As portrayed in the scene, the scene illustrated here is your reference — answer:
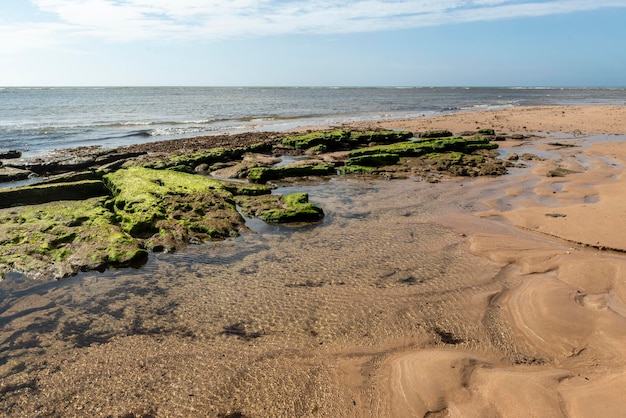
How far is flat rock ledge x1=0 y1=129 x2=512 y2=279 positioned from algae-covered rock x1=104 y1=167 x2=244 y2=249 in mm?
26

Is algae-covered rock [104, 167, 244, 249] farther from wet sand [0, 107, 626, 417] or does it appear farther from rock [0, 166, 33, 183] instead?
rock [0, 166, 33, 183]

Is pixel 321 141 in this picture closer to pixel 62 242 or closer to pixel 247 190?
pixel 247 190

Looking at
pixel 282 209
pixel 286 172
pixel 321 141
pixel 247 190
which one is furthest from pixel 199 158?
pixel 282 209

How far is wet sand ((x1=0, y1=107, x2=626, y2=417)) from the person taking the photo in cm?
430

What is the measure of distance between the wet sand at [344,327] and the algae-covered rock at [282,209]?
23.1 inches

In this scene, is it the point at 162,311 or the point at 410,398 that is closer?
the point at 410,398

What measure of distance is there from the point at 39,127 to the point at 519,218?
1548 inches

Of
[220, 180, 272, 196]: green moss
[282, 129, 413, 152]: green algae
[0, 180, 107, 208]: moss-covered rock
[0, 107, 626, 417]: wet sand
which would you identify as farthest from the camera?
[282, 129, 413, 152]: green algae

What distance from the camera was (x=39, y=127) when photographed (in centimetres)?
3462

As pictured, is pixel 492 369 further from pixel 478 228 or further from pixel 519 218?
pixel 519 218

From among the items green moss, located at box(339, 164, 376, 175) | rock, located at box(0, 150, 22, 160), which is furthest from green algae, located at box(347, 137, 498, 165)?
rock, located at box(0, 150, 22, 160)

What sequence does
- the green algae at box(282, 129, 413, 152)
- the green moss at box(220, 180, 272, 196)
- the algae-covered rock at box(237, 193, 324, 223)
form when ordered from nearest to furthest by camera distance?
the algae-covered rock at box(237, 193, 324, 223) < the green moss at box(220, 180, 272, 196) < the green algae at box(282, 129, 413, 152)

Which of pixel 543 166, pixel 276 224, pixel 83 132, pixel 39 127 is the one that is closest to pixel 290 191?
pixel 276 224

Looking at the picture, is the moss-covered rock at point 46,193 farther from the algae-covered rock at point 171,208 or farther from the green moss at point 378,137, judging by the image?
the green moss at point 378,137
